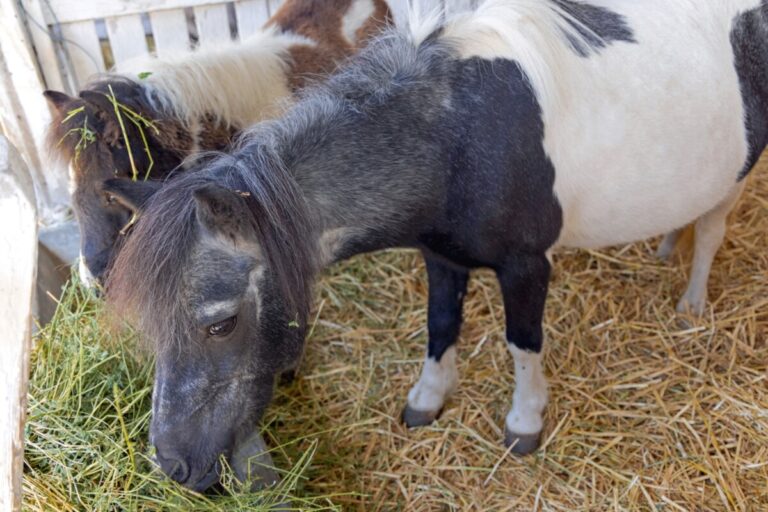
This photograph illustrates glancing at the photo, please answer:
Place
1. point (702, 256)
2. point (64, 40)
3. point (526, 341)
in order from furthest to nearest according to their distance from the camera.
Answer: point (64, 40) → point (702, 256) → point (526, 341)

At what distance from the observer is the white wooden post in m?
1.29

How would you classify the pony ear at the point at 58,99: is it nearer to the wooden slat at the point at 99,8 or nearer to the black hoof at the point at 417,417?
the wooden slat at the point at 99,8

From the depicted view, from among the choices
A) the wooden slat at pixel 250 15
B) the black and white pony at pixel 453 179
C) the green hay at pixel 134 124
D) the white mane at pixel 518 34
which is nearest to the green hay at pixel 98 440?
the black and white pony at pixel 453 179

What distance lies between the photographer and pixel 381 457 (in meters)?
2.80

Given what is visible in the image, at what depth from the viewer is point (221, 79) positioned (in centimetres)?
299

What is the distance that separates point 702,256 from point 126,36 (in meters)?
3.05

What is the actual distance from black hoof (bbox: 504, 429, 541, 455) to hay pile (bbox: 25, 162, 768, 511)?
0.04 meters

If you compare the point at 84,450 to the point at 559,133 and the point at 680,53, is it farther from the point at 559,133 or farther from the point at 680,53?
the point at 680,53

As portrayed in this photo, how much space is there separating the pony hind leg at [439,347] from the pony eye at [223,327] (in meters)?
1.08

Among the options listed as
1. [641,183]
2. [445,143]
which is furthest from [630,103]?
[445,143]

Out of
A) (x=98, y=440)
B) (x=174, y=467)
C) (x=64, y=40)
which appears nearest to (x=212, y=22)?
(x=64, y=40)

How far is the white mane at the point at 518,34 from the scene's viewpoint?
2154 mm

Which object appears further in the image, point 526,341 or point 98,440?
point 526,341

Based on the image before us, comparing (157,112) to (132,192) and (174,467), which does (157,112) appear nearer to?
(132,192)
